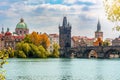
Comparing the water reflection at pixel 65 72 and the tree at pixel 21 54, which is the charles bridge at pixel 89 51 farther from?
the water reflection at pixel 65 72

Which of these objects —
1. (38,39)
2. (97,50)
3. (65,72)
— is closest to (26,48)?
(38,39)

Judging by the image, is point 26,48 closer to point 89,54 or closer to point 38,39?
point 38,39

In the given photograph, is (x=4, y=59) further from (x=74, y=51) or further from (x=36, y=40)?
(x=74, y=51)

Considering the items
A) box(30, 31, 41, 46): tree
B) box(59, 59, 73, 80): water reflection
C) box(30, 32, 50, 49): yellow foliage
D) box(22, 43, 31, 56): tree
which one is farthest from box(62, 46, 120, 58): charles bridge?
box(59, 59, 73, 80): water reflection

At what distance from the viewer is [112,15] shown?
1414 centimetres

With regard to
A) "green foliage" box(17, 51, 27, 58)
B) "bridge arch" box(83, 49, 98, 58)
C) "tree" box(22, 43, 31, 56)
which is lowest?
"bridge arch" box(83, 49, 98, 58)

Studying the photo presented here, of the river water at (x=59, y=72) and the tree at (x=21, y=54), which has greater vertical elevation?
the tree at (x=21, y=54)

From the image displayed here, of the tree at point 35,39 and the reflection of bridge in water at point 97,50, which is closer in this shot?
the tree at point 35,39

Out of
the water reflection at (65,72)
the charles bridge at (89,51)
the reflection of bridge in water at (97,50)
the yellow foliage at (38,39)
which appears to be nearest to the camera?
the water reflection at (65,72)

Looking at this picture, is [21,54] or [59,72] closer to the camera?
[59,72]

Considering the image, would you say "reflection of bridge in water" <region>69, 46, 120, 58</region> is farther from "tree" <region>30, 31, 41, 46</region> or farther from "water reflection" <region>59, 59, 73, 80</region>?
"water reflection" <region>59, 59, 73, 80</region>

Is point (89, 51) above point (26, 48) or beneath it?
beneath

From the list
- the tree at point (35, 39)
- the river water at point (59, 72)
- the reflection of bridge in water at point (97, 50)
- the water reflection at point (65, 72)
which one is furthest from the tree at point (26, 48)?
the reflection of bridge in water at point (97, 50)

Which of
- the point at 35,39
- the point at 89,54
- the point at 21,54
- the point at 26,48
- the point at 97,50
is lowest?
the point at 89,54
